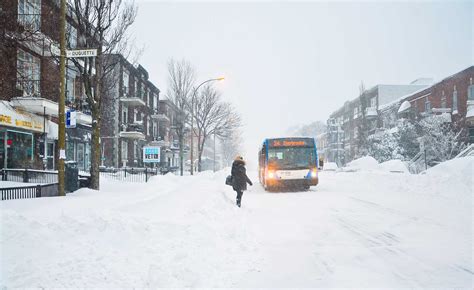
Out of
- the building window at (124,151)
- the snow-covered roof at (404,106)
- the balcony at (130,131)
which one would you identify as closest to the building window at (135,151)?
the building window at (124,151)

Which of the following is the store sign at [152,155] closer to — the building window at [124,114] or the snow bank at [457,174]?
the building window at [124,114]

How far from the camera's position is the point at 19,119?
16.3 meters

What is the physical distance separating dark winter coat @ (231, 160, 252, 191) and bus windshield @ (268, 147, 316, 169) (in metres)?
5.01

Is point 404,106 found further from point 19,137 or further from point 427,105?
point 19,137

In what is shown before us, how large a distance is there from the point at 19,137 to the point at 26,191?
9048 mm

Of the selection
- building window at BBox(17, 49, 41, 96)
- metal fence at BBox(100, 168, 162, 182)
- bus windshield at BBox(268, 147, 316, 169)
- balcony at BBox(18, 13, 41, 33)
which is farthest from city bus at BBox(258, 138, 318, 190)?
balcony at BBox(18, 13, 41, 33)

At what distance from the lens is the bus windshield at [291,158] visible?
16094mm

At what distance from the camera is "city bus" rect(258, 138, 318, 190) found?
52.1 ft

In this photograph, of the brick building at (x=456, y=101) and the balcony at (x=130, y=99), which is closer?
the brick building at (x=456, y=101)

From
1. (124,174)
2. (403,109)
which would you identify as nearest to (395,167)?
(403,109)

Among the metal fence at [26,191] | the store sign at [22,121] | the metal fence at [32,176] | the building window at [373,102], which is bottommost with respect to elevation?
the metal fence at [26,191]

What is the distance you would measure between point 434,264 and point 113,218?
204 inches

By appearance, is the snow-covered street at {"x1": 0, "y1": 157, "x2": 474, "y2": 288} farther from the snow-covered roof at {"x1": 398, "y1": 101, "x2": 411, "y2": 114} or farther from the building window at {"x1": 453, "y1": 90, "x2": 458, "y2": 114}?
the snow-covered roof at {"x1": 398, "y1": 101, "x2": 411, "y2": 114}

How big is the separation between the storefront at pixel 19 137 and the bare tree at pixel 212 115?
1757 cm
